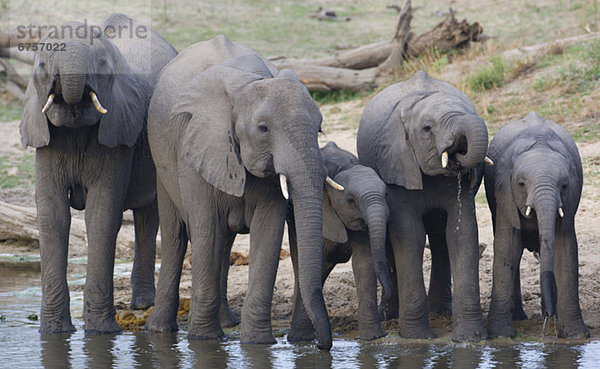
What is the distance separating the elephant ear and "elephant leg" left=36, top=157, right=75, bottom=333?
118 centimetres

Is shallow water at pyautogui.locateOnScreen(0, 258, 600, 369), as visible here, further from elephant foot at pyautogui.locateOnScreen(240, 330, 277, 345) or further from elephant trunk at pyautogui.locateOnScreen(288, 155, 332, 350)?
elephant trunk at pyautogui.locateOnScreen(288, 155, 332, 350)

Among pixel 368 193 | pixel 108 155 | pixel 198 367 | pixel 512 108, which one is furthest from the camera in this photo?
pixel 512 108

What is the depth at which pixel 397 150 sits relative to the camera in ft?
25.4

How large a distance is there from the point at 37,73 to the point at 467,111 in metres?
2.87

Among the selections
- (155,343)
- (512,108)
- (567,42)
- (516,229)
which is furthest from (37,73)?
(567,42)

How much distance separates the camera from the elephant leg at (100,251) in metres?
7.93

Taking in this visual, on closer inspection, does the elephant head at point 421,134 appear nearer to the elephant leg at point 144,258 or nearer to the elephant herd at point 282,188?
the elephant herd at point 282,188

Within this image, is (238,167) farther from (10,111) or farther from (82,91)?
(10,111)

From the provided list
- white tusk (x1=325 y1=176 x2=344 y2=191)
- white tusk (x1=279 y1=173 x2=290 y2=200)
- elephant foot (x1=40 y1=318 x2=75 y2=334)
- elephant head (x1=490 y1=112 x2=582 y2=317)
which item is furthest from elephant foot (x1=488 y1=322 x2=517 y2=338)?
elephant foot (x1=40 y1=318 x2=75 y2=334)

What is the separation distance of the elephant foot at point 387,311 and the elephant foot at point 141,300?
81.3 inches

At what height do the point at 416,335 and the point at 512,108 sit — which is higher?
the point at 512,108

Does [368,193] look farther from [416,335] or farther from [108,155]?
[108,155]

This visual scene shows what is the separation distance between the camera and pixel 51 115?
737cm

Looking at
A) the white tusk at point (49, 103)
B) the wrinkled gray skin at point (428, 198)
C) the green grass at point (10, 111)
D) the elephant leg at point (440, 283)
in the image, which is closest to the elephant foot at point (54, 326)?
the white tusk at point (49, 103)
